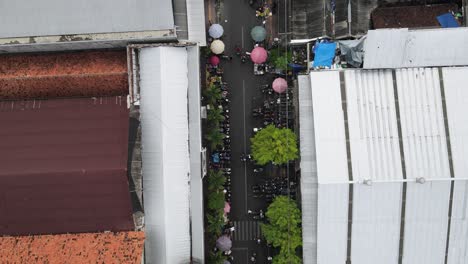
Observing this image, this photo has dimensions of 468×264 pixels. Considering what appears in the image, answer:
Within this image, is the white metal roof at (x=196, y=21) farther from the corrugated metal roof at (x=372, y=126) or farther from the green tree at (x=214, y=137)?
the corrugated metal roof at (x=372, y=126)

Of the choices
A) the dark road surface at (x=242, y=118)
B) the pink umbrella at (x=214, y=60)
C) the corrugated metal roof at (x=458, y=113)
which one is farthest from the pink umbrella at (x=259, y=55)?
the corrugated metal roof at (x=458, y=113)

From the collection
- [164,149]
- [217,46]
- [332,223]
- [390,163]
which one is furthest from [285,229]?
[217,46]

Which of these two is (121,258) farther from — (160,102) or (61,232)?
(160,102)

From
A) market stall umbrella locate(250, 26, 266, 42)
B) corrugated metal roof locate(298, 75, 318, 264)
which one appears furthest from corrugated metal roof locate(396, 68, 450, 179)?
market stall umbrella locate(250, 26, 266, 42)

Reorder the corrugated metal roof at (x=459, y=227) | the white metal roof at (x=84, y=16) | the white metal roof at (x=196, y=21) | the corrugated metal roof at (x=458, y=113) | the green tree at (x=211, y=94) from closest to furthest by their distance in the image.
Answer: the white metal roof at (x=84, y=16) → the corrugated metal roof at (x=458, y=113) → the corrugated metal roof at (x=459, y=227) → the white metal roof at (x=196, y=21) → the green tree at (x=211, y=94)

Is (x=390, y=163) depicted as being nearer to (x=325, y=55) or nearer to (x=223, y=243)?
(x=325, y=55)

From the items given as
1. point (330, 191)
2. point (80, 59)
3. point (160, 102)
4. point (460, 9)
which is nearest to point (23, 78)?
point (80, 59)

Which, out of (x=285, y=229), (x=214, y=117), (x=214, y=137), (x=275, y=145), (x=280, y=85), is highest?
(x=280, y=85)
